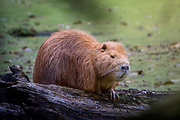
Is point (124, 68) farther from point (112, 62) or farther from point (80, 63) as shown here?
point (80, 63)

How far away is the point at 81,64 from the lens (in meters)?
2.29

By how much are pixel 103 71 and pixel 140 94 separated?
17.4 inches

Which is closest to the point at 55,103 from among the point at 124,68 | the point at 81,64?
the point at 81,64

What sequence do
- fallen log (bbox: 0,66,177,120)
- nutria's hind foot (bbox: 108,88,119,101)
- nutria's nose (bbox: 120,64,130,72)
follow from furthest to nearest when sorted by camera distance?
nutria's hind foot (bbox: 108,88,119,101) → nutria's nose (bbox: 120,64,130,72) → fallen log (bbox: 0,66,177,120)

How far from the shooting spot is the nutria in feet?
7.22

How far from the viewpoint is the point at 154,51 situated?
16.9ft

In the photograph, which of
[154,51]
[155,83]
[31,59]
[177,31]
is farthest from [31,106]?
[177,31]

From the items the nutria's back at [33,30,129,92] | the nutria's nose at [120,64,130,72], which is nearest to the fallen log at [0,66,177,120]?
the nutria's back at [33,30,129,92]

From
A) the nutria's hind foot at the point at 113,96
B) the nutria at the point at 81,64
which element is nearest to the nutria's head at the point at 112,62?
the nutria at the point at 81,64

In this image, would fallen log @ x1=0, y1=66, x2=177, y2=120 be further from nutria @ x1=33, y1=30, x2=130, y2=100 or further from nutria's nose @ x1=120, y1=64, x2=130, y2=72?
nutria's nose @ x1=120, y1=64, x2=130, y2=72

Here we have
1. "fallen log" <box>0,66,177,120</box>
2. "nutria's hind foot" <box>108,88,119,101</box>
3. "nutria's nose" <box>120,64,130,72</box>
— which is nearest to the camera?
"fallen log" <box>0,66,177,120</box>

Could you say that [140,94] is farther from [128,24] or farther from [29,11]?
[29,11]

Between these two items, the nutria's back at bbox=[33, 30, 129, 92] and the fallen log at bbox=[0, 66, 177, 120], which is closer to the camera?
the fallen log at bbox=[0, 66, 177, 120]

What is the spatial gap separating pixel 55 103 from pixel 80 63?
0.50 m
